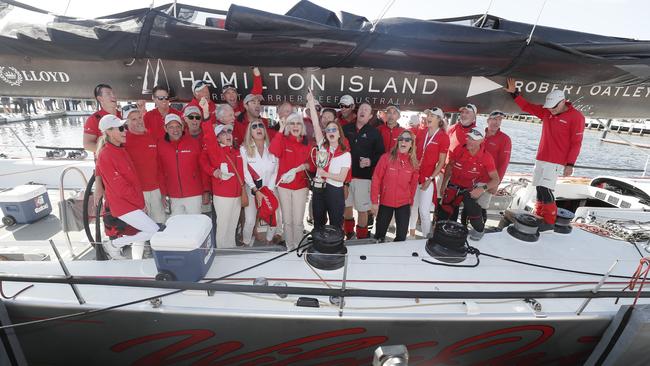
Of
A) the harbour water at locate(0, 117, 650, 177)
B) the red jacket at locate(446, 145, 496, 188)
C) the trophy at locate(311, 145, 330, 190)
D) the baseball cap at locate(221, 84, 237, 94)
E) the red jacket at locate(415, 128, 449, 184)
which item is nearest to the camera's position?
the baseball cap at locate(221, 84, 237, 94)

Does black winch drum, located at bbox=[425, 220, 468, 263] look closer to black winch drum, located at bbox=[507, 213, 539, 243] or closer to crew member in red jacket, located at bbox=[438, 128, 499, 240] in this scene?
crew member in red jacket, located at bbox=[438, 128, 499, 240]

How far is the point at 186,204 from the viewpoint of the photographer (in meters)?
2.94

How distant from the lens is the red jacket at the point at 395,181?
297 centimetres

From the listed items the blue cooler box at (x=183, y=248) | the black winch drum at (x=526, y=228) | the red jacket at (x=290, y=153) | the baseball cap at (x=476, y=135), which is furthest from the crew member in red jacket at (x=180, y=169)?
the black winch drum at (x=526, y=228)

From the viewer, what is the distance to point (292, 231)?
3.19 metres

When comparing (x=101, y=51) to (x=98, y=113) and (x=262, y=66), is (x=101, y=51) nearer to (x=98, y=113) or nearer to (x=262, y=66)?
(x=98, y=113)

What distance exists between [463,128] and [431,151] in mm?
489

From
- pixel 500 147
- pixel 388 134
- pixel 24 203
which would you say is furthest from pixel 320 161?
pixel 24 203

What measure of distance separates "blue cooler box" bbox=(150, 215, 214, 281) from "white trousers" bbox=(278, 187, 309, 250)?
3.41 ft

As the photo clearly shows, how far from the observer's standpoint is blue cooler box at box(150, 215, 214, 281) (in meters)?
1.91

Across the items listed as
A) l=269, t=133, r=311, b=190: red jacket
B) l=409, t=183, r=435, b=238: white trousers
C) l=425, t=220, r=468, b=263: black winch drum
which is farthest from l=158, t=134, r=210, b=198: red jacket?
l=409, t=183, r=435, b=238: white trousers

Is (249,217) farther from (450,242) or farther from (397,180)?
(450,242)

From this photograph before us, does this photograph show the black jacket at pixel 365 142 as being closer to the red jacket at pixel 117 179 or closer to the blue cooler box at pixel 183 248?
the blue cooler box at pixel 183 248

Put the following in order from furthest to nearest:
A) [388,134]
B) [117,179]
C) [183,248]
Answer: [388,134] → [117,179] → [183,248]
